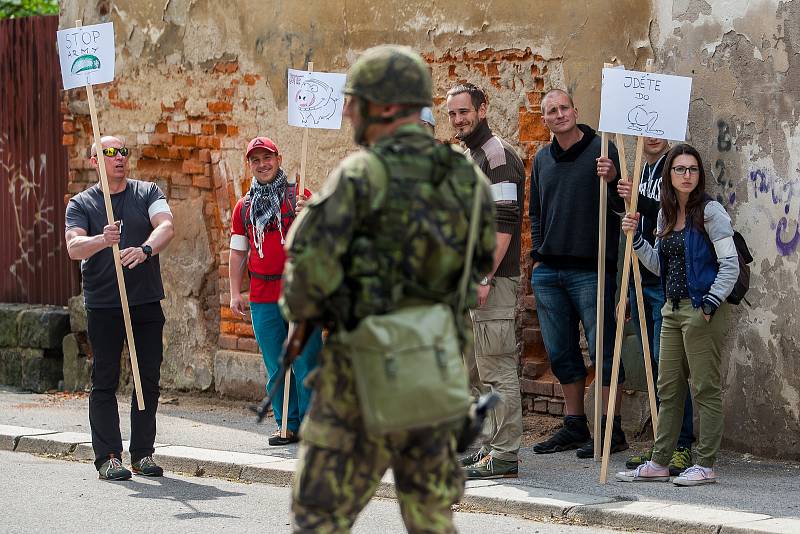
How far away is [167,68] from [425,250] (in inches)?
280

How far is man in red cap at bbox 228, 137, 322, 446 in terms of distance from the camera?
28.1 feet

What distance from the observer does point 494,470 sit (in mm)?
7383

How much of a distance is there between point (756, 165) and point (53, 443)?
4.61 metres

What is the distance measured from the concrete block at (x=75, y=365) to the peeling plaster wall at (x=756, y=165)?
5.56m

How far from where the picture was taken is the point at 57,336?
11.5 m

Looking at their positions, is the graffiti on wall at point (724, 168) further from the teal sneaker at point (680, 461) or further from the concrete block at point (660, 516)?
the concrete block at point (660, 516)

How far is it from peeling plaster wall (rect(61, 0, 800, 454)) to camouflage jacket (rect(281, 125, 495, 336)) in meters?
4.06

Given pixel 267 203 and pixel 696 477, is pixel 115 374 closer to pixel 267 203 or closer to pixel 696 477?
pixel 267 203

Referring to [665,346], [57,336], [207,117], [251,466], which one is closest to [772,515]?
[665,346]

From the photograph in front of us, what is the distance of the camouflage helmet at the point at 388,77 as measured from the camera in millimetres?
4074

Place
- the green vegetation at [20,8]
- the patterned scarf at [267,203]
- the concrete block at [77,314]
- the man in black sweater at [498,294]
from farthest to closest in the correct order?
the green vegetation at [20,8] → the concrete block at [77,314] → the patterned scarf at [267,203] → the man in black sweater at [498,294]

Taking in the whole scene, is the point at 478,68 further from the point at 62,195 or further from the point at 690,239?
the point at 62,195

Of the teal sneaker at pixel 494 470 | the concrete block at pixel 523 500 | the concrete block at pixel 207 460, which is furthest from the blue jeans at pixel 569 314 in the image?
the concrete block at pixel 207 460

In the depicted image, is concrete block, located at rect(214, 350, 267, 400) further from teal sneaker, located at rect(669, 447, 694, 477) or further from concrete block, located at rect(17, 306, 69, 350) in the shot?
teal sneaker, located at rect(669, 447, 694, 477)
